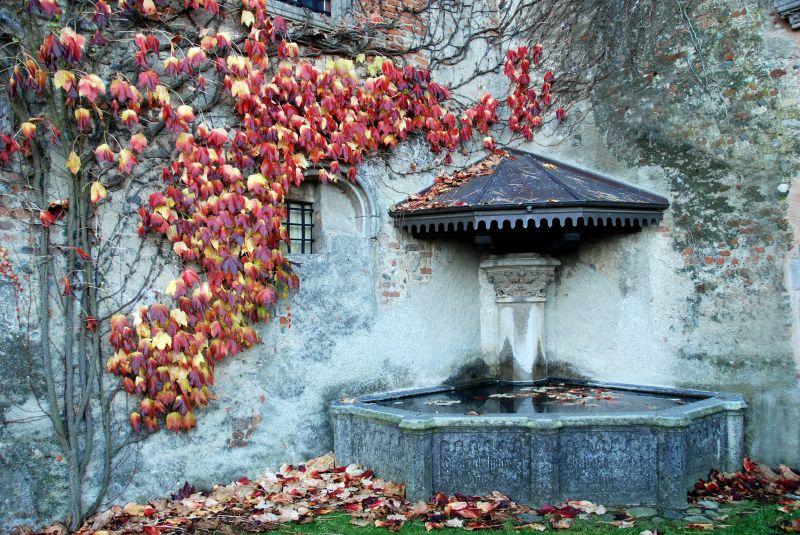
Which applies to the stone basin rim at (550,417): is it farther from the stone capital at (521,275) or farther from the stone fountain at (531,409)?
the stone capital at (521,275)

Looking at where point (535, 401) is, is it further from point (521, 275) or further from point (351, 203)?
point (351, 203)

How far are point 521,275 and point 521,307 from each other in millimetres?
368

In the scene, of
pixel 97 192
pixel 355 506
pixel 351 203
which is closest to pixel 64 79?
pixel 97 192

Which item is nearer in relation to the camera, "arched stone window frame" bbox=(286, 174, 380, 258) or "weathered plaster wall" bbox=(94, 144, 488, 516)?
"weathered plaster wall" bbox=(94, 144, 488, 516)

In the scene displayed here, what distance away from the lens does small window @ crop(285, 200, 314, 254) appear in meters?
6.81

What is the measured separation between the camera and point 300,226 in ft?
22.6

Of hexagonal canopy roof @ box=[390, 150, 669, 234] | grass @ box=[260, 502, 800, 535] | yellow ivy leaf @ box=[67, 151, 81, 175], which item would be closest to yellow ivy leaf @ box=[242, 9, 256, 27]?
yellow ivy leaf @ box=[67, 151, 81, 175]

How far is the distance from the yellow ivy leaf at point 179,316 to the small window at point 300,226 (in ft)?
4.92

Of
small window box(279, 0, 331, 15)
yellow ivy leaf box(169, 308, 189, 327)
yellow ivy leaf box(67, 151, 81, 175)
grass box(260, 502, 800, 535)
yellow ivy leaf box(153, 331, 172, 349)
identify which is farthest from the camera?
small window box(279, 0, 331, 15)

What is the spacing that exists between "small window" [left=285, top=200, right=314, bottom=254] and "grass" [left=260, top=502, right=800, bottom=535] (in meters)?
2.74

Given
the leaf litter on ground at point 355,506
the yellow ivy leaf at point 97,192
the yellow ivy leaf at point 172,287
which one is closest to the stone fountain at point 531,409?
the leaf litter on ground at point 355,506

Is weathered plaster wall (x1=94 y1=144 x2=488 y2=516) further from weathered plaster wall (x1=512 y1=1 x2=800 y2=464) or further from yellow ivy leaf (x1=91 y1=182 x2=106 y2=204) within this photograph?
yellow ivy leaf (x1=91 y1=182 x2=106 y2=204)

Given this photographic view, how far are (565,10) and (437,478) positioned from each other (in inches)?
210

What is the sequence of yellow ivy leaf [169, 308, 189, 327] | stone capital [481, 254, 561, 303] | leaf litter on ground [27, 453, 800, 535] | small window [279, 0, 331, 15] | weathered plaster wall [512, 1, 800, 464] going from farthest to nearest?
stone capital [481, 254, 561, 303], small window [279, 0, 331, 15], weathered plaster wall [512, 1, 800, 464], yellow ivy leaf [169, 308, 189, 327], leaf litter on ground [27, 453, 800, 535]
